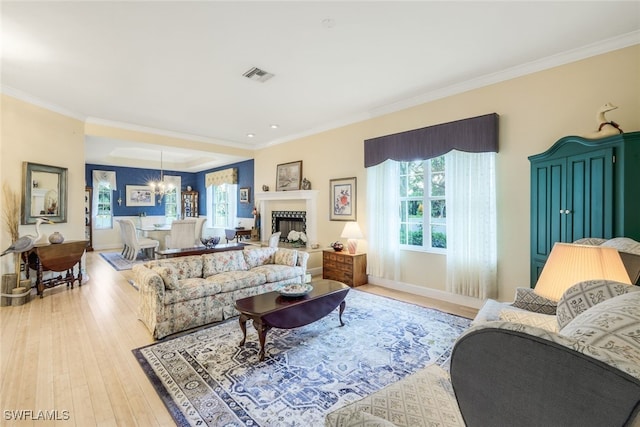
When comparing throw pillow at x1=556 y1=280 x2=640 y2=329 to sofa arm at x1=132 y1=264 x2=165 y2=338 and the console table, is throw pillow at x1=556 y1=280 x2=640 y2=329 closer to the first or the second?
sofa arm at x1=132 y1=264 x2=165 y2=338

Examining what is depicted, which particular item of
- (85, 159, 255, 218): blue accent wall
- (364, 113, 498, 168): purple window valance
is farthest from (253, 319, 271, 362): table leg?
(85, 159, 255, 218): blue accent wall

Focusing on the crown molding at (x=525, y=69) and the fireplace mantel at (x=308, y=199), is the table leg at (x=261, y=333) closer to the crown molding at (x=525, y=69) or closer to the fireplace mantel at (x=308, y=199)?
the fireplace mantel at (x=308, y=199)

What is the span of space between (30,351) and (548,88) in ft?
18.8

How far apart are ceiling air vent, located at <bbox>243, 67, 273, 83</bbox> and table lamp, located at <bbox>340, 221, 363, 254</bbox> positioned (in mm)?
2563

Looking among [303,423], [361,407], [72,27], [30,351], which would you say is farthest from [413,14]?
[30,351]

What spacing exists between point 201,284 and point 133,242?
452 centimetres

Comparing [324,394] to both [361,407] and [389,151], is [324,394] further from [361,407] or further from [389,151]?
[389,151]

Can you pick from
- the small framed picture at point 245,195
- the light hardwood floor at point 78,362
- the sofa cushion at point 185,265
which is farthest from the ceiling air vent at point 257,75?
the small framed picture at point 245,195

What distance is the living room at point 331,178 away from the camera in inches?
83.4

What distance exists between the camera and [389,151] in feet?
14.5

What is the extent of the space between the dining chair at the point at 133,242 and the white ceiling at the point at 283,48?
2828 millimetres

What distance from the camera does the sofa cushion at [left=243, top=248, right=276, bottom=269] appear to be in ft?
13.0

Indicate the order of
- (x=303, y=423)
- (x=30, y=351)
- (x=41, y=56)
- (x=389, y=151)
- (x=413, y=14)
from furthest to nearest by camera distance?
1. (x=389, y=151)
2. (x=41, y=56)
3. (x=30, y=351)
4. (x=413, y=14)
5. (x=303, y=423)

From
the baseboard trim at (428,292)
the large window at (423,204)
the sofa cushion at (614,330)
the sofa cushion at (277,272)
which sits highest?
the large window at (423,204)
